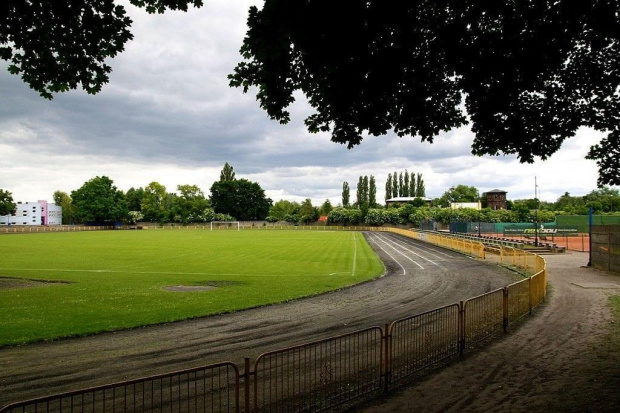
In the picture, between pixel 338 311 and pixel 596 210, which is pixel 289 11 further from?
pixel 596 210

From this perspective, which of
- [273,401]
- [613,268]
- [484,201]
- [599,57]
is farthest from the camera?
[484,201]

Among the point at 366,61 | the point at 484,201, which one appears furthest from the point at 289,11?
the point at 484,201

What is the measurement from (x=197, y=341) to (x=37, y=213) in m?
194

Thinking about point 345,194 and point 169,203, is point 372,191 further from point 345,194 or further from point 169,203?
point 169,203

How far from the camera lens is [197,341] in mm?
11453

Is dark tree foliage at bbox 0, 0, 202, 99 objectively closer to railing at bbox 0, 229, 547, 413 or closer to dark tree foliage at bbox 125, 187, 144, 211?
railing at bbox 0, 229, 547, 413

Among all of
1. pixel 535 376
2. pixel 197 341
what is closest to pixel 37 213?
pixel 197 341

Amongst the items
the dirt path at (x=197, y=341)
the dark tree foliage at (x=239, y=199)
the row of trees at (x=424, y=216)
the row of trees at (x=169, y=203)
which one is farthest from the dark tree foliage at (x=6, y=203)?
the dirt path at (x=197, y=341)

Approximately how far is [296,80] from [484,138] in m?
5.86

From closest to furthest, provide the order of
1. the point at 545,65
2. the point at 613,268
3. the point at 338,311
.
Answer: the point at 545,65 → the point at 338,311 → the point at 613,268

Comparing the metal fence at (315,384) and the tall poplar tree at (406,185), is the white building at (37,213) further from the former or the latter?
the metal fence at (315,384)

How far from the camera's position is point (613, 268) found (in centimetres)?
2694

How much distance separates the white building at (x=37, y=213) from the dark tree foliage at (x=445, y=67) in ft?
604

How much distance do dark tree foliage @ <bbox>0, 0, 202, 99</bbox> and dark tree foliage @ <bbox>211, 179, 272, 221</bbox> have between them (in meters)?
144
